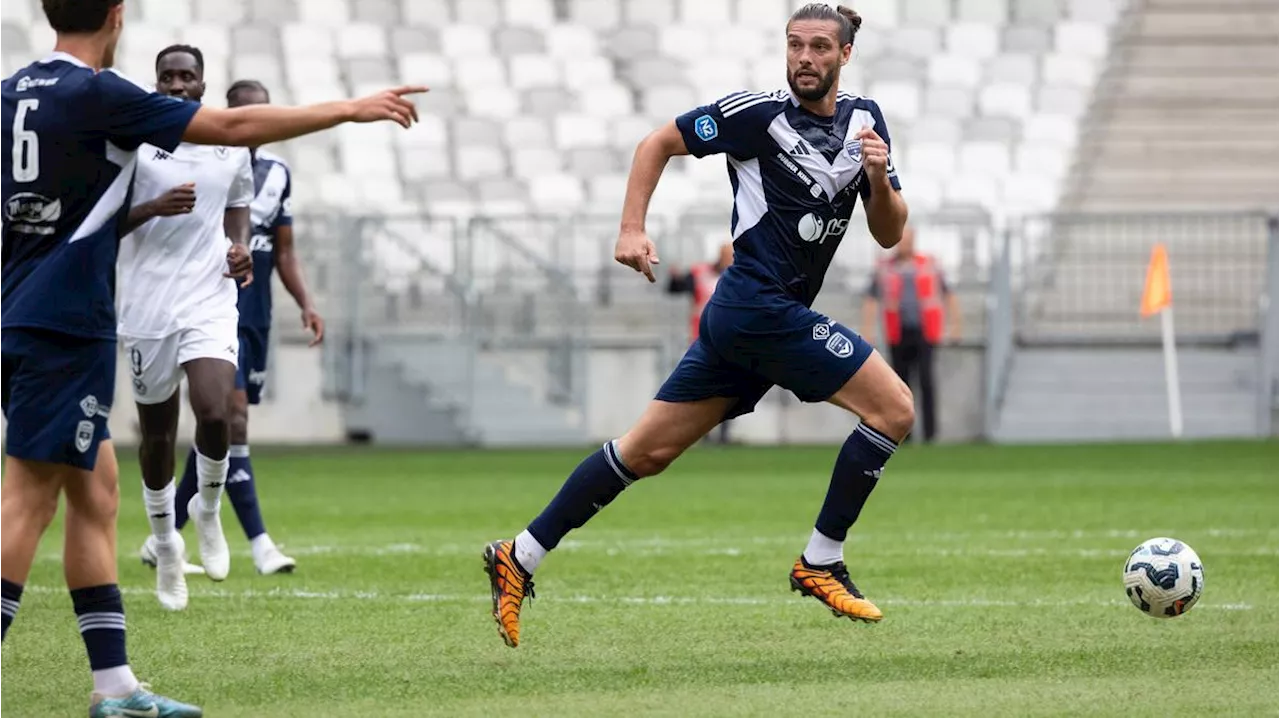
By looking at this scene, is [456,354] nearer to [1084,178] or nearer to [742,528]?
[1084,178]

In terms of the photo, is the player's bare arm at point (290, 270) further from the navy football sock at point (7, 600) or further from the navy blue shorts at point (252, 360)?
the navy football sock at point (7, 600)

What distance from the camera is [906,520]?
513 inches

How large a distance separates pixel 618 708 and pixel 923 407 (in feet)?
55.9

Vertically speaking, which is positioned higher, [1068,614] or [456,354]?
[1068,614]

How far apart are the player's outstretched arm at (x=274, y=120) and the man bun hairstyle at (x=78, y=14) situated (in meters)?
0.43

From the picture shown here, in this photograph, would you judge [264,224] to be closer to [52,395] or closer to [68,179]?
[68,179]

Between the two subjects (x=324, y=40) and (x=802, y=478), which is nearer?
(x=802, y=478)

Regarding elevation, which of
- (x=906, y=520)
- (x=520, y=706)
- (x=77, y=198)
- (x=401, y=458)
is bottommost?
(x=401, y=458)

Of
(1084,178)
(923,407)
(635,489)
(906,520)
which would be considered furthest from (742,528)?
(1084,178)

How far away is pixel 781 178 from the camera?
7430 millimetres

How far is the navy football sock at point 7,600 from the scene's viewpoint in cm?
612

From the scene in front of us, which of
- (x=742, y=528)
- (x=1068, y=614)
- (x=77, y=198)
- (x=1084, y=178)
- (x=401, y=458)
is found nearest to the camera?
(x=77, y=198)

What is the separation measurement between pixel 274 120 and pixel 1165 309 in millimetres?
18156

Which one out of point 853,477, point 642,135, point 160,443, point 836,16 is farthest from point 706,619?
point 642,135
